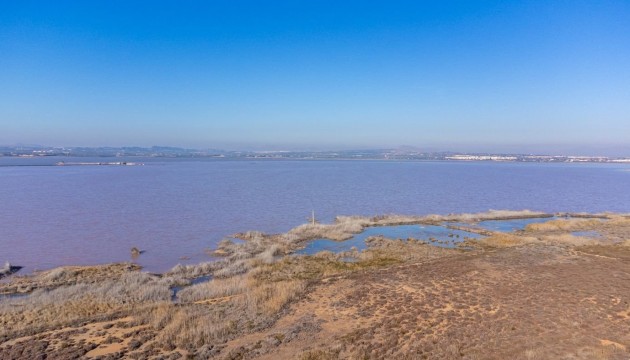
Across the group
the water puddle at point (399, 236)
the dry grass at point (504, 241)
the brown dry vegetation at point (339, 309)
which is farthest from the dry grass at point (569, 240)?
the water puddle at point (399, 236)

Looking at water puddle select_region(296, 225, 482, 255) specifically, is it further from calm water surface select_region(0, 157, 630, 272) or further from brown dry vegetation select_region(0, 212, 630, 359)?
calm water surface select_region(0, 157, 630, 272)

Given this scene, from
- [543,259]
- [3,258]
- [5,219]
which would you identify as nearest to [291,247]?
[543,259]

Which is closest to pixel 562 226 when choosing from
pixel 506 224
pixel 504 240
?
pixel 506 224

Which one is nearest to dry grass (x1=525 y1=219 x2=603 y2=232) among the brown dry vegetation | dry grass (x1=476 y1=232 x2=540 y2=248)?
dry grass (x1=476 y1=232 x2=540 y2=248)

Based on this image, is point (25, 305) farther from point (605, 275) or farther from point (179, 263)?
point (605, 275)

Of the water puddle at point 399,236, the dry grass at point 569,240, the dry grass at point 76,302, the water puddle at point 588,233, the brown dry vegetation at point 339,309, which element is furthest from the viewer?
the water puddle at point 588,233

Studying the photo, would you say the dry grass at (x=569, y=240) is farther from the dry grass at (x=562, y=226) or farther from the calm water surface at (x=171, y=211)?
the calm water surface at (x=171, y=211)
